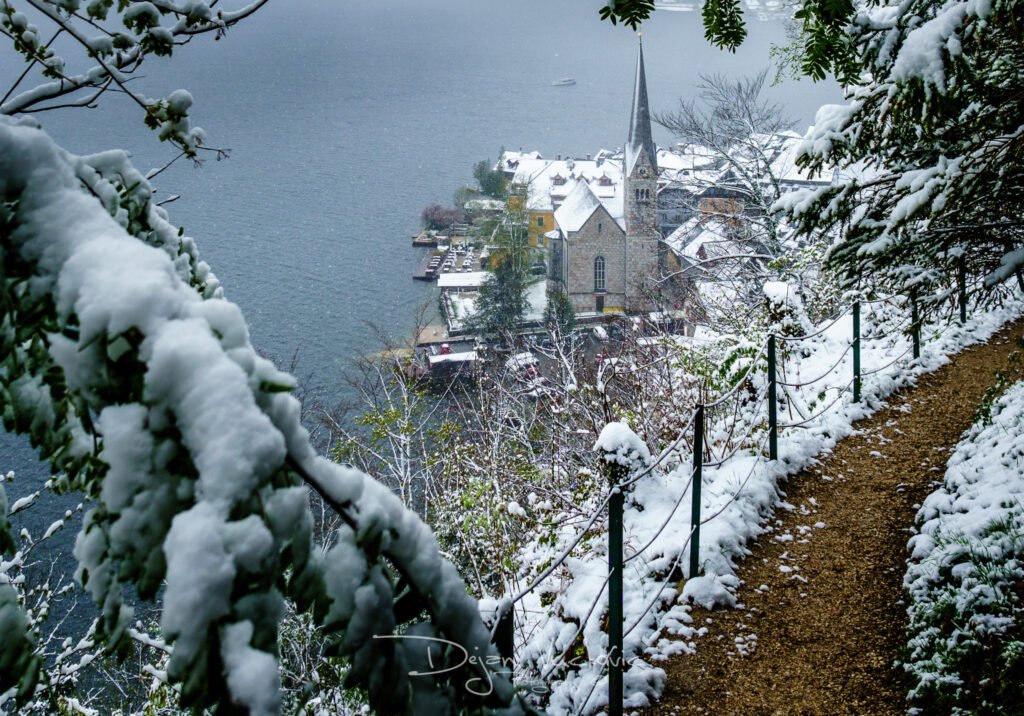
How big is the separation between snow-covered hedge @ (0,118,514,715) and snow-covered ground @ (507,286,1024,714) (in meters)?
1.68

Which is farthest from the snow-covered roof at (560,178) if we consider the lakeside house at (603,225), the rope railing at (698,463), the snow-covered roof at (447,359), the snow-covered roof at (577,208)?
the rope railing at (698,463)

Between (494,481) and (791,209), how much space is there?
5.58 metres

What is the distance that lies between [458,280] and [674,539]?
31.0 meters

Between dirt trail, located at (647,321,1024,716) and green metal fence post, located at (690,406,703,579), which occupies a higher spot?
green metal fence post, located at (690,406,703,579)

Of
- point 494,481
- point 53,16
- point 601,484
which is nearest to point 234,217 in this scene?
point 494,481

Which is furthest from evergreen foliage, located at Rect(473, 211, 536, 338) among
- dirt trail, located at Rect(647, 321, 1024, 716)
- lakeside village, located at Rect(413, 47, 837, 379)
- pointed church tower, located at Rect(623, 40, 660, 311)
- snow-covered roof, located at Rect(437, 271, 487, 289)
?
dirt trail, located at Rect(647, 321, 1024, 716)

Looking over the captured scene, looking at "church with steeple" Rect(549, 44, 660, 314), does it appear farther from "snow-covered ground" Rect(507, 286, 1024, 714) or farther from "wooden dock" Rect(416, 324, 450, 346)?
"snow-covered ground" Rect(507, 286, 1024, 714)

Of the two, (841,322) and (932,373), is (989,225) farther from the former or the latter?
(841,322)

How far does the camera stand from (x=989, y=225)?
153 inches

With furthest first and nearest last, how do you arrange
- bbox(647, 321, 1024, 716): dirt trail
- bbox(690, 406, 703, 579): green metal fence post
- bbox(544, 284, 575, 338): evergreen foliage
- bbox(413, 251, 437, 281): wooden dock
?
1. bbox(413, 251, 437, 281): wooden dock
2. bbox(544, 284, 575, 338): evergreen foliage
3. bbox(690, 406, 703, 579): green metal fence post
4. bbox(647, 321, 1024, 716): dirt trail

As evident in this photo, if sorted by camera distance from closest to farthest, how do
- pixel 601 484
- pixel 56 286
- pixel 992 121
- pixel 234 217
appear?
pixel 56 286, pixel 992 121, pixel 601 484, pixel 234 217

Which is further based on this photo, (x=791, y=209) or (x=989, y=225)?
(x=791, y=209)

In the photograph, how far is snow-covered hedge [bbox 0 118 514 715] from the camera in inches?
22.8

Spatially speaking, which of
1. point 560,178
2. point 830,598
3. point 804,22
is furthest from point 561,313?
point 804,22
